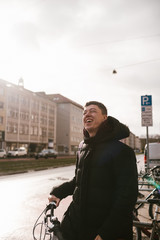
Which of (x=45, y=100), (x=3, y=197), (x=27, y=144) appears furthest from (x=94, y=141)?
(x=45, y=100)

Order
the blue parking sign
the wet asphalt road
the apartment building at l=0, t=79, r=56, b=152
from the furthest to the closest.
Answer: the apartment building at l=0, t=79, r=56, b=152
the blue parking sign
the wet asphalt road

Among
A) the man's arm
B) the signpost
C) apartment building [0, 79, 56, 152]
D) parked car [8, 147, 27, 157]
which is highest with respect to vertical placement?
apartment building [0, 79, 56, 152]

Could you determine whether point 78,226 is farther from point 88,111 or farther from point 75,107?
point 75,107

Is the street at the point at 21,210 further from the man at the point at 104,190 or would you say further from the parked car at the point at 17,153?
the parked car at the point at 17,153

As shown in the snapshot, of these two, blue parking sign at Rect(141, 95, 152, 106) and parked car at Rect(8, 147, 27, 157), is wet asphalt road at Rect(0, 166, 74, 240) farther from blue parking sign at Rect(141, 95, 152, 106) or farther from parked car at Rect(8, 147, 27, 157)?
parked car at Rect(8, 147, 27, 157)

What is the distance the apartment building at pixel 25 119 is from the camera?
5544cm

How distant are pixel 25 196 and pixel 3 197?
774 millimetres

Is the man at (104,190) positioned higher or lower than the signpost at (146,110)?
lower

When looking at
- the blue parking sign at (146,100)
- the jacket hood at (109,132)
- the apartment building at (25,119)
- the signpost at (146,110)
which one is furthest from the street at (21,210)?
the apartment building at (25,119)

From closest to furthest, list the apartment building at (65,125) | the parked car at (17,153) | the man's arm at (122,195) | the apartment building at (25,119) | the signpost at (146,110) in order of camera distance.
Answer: the man's arm at (122,195) < the signpost at (146,110) < the parked car at (17,153) < the apartment building at (25,119) < the apartment building at (65,125)

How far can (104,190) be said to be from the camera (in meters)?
2.03

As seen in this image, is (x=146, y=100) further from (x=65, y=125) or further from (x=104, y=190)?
(x=65, y=125)

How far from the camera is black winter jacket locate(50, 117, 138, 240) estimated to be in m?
1.88

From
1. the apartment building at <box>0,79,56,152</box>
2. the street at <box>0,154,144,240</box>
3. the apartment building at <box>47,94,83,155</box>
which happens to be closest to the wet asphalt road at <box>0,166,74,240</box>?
the street at <box>0,154,144,240</box>
